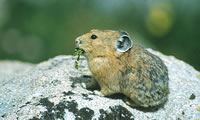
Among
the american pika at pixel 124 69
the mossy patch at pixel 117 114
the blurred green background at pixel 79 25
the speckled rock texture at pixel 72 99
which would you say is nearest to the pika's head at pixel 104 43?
the american pika at pixel 124 69

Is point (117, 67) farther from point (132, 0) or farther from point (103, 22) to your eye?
point (132, 0)

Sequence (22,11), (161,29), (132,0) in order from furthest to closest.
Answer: (132,0) → (22,11) → (161,29)

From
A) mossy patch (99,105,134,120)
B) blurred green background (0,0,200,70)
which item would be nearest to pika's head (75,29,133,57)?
mossy patch (99,105,134,120)

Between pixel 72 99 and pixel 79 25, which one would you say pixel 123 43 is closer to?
pixel 72 99

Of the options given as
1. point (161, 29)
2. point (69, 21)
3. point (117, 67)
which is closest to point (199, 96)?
point (117, 67)

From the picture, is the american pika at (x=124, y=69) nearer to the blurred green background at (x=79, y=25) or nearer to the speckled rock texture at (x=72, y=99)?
the speckled rock texture at (x=72, y=99)

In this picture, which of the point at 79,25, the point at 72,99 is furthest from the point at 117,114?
the point at 79,25
